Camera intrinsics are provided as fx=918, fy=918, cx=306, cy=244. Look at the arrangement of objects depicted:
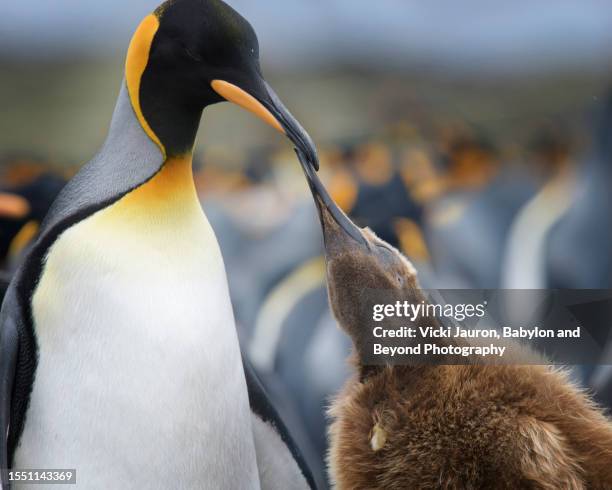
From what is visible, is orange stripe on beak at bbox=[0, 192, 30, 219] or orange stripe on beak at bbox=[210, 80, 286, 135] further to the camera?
orange stripe on beak at bbox=[0, 192, 30, 219]

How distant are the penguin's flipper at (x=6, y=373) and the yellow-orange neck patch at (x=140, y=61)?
26 cm

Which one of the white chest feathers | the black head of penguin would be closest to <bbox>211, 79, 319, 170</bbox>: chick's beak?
the black head of penguin

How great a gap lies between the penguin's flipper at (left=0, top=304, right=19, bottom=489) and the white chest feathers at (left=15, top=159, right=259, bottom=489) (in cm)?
3

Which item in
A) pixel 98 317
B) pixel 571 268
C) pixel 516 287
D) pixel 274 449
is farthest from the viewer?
pixel 571 268

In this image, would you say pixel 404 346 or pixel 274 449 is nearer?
pixel 404 346

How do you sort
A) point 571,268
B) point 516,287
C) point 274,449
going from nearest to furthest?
point 274,449, point 516,287, point 571,268

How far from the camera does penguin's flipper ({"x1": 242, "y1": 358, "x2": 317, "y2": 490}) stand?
3.95 feet

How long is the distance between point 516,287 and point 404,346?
13.9 inches

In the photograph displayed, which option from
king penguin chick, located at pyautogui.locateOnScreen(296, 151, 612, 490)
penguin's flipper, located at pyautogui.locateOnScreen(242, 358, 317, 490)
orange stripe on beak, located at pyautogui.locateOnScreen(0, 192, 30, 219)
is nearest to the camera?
king penguin chick, located at pyautogui.locateOnScreen(296, 151, 612, 490)

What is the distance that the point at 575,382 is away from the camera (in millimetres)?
1096

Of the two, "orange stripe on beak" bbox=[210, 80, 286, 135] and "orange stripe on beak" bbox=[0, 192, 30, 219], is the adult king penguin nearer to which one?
"orange stripe on beak" bbox=[210, 80, 286, 135]

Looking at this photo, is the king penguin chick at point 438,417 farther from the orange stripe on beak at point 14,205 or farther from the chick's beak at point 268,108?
the orange stripe on beak at point 14,205

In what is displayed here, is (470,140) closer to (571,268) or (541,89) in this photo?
(541,89)

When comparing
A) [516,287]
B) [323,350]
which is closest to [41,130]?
[323,350]
